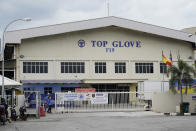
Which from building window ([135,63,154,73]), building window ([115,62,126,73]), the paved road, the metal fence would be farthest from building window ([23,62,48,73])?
the paved road

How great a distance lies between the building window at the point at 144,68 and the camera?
139ft

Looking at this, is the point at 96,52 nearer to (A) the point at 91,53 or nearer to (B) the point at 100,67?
(A) the point at 91,53

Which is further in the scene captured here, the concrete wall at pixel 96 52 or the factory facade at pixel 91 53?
the concrete wall at pixel 96 52

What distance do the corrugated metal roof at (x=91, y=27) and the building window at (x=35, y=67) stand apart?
3274 mm

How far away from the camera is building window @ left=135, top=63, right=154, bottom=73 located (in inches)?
1666

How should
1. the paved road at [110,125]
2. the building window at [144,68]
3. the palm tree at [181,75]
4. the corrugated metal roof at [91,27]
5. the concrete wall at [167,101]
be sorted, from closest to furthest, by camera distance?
the paved road at [110,125]
the palm tree at [181,75]
the concrete wall at [167,101]
the corrugated metal roof at [91,27]
the building window at [144,68]

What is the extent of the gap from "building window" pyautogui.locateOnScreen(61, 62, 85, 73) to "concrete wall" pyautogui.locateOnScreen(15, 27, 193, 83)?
502 mm

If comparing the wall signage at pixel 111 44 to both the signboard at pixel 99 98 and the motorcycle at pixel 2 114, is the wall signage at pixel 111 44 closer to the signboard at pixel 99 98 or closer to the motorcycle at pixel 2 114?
the signboard at pixel 99 98

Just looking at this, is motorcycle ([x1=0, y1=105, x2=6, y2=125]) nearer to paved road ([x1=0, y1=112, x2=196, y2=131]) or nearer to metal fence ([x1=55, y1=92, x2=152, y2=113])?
paved road ([x1=0, y1=112, x2=196, y2=131])

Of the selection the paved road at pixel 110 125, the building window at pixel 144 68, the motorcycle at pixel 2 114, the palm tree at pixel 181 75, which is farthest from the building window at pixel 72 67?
the motorcycle at pixel 2 114

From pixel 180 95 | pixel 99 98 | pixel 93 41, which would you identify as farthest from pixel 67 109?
pixel 93 41

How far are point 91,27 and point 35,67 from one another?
8.44 metres

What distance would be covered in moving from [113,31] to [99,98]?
49.9 ft

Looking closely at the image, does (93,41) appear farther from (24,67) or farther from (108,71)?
(24,67)
